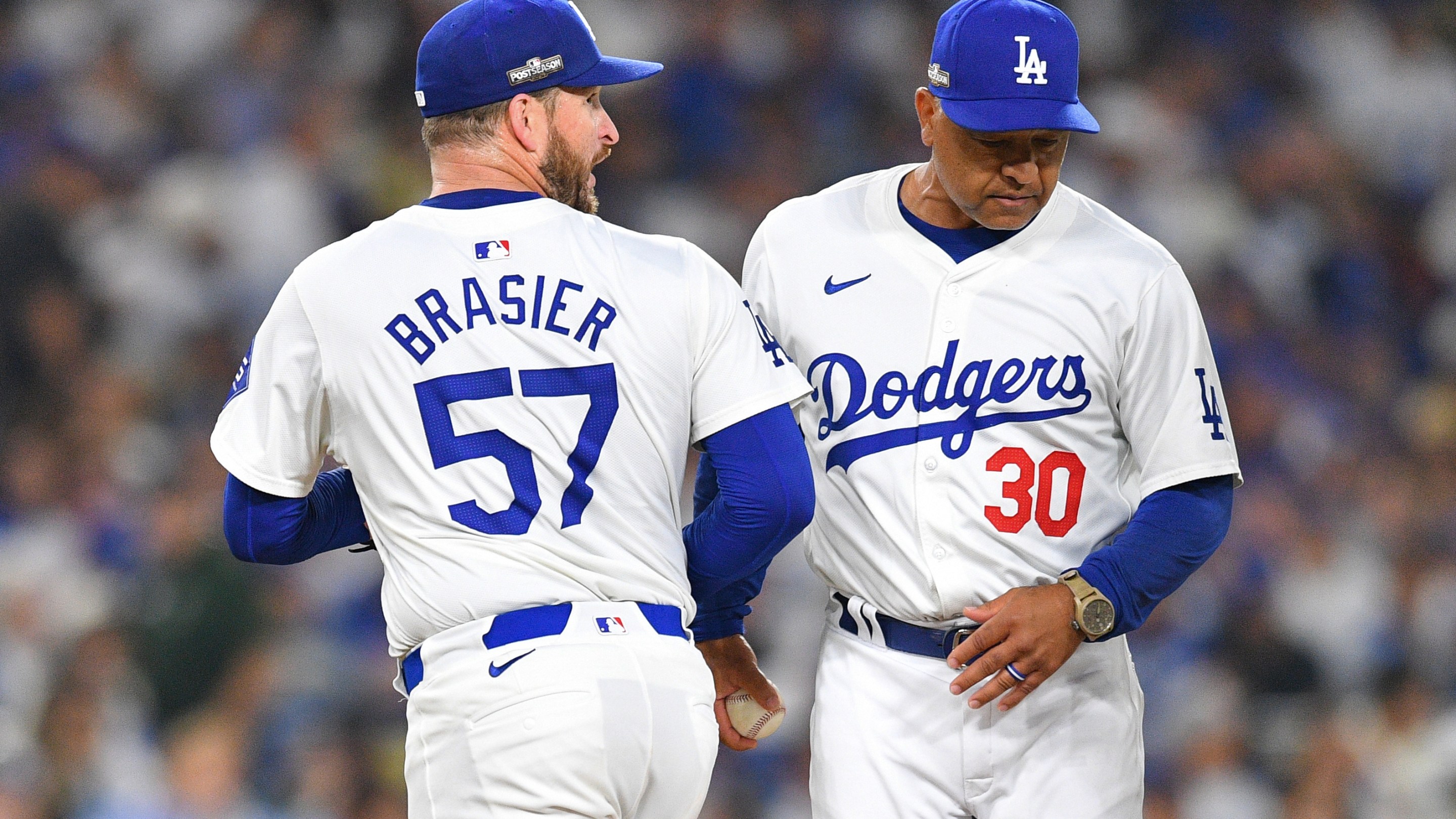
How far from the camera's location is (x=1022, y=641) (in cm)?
217

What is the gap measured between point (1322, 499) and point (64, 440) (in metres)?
4.25

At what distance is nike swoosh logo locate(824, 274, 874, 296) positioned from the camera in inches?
93.8

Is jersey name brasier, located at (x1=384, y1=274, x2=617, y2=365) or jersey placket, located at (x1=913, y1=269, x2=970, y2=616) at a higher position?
jersey name brasier, located at (x1=384, y1=274, x2=617, y2=365)

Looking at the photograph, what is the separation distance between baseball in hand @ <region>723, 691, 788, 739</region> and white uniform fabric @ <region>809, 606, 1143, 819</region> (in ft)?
0.40

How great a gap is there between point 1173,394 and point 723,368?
2.25 feet

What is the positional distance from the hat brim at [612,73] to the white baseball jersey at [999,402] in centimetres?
42

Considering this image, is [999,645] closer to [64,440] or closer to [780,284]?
[780,284]

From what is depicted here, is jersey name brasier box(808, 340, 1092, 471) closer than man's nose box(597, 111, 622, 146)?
No

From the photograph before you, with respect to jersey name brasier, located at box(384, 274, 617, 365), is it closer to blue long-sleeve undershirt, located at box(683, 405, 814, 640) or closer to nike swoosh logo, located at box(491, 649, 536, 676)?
blue long-sleeve undershirt, located at box(683, 405, 814, 640)

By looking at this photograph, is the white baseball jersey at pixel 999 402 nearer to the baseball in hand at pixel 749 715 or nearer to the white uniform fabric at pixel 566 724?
the baseball in hand at pixel 749 715

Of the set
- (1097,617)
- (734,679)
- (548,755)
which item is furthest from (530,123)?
(1097,617)

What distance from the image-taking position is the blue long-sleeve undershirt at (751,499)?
203 cm

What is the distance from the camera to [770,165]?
585 centimetres

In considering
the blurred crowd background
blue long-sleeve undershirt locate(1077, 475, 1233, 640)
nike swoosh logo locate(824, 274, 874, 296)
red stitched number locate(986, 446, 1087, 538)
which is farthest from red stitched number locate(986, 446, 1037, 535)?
the blurred crowd background
